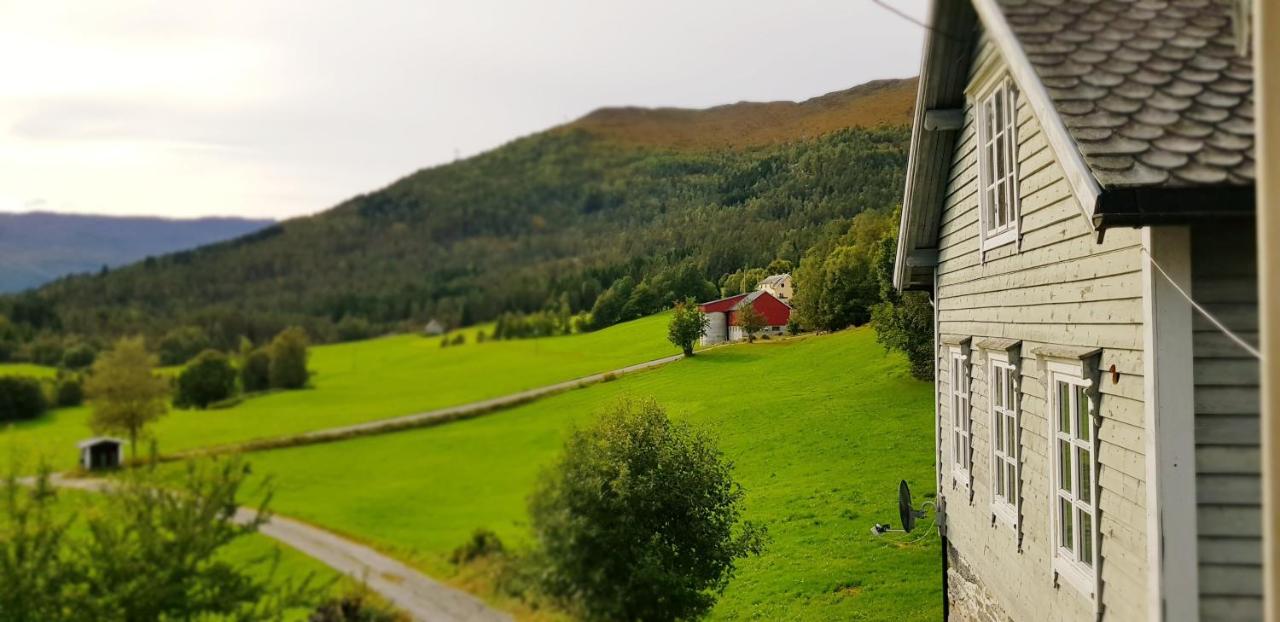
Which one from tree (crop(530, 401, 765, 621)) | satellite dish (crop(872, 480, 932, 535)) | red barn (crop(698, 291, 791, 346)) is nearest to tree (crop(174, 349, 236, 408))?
tree (crop(530, 401, 765, 621))

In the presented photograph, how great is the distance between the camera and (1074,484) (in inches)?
187

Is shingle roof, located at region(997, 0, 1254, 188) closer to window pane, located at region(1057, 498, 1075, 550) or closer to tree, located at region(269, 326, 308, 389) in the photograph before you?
window pane, located at region(1057, 498, 1075, 550)

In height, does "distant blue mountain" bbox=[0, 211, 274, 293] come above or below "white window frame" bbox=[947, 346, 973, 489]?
above

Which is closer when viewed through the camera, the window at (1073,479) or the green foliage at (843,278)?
the window at (1073,479)

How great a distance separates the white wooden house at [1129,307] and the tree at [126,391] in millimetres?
5390

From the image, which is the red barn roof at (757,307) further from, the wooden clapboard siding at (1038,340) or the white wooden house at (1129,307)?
the white wooden house at (1129,307)

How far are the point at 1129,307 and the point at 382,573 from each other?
186 inches

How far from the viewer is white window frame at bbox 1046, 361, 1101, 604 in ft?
14.2

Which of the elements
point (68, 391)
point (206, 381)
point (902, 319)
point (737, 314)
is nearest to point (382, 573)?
point (206, 381)

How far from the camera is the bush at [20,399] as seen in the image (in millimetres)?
5137

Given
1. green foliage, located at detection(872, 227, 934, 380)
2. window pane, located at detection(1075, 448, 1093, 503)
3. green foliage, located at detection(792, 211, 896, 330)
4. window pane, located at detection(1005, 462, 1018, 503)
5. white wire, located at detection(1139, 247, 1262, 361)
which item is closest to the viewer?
white wire, located at detection(1139, 247, 1262, 361)

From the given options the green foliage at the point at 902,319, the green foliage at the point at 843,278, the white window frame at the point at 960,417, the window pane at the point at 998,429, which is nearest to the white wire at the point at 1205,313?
the window pane at the point at 998,429

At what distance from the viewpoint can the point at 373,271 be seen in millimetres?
6309

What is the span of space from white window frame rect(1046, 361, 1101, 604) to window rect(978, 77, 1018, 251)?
126 cm
